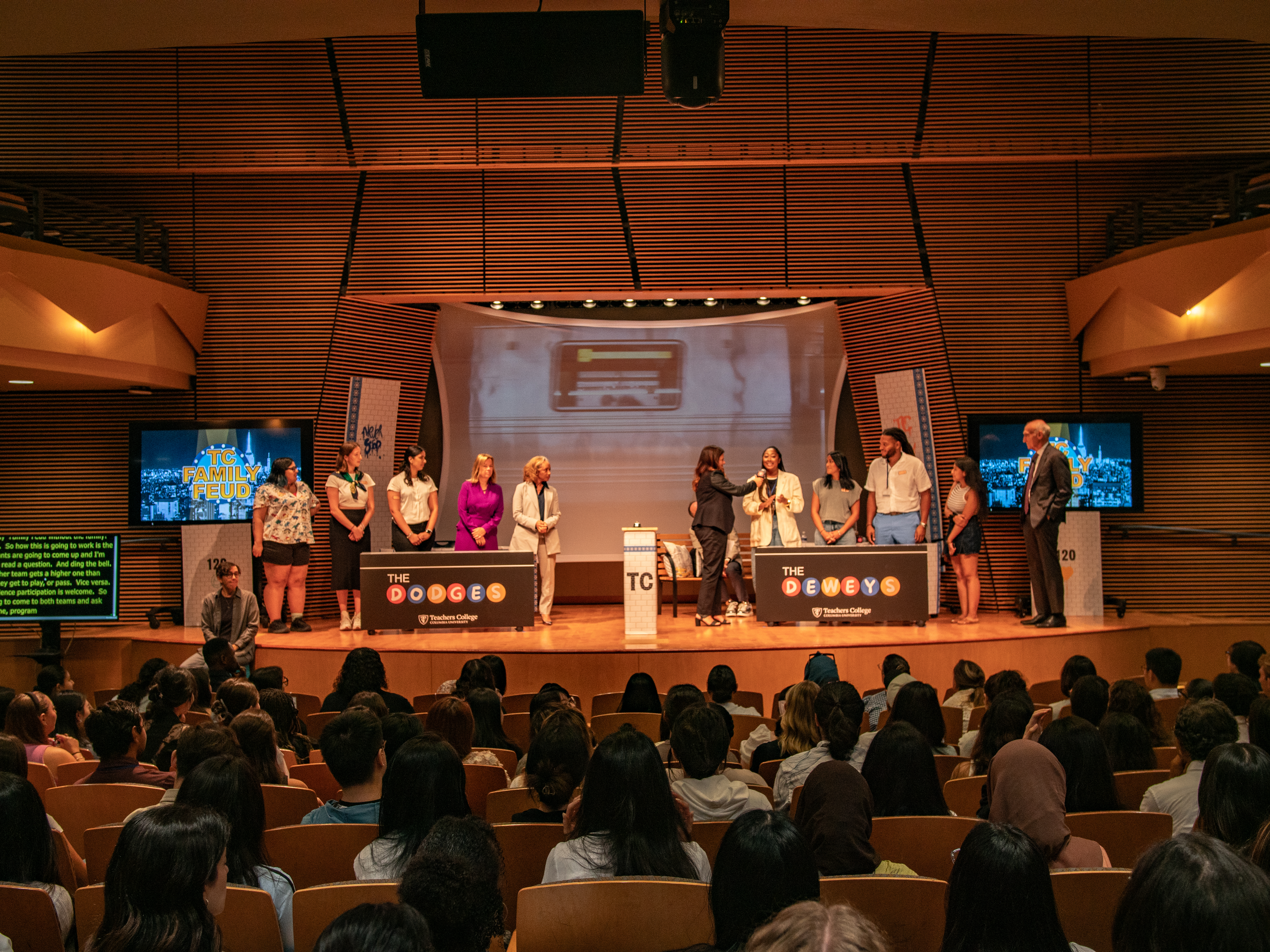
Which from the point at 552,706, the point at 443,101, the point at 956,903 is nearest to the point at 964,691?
the point at 552,706

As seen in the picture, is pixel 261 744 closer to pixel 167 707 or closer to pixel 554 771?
pixel 554 771

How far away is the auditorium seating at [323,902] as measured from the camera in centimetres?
215

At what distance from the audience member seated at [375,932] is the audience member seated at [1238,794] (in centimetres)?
201

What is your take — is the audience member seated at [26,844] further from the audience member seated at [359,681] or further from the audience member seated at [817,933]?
the audience member seated at [359,681]

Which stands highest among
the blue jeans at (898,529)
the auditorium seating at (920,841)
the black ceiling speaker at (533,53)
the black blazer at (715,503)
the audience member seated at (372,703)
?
the black ceiling speaker at (533,53)

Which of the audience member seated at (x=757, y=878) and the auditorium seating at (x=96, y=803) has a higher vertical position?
the audience member seated at (x=757, y=878)

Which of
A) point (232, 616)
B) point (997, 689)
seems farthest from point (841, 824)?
point (232, 616)

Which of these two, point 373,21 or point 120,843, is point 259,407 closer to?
point 373,21

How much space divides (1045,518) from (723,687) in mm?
4505

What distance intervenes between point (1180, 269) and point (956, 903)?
316 inches

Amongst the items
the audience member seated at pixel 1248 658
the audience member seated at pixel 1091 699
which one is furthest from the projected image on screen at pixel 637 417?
the audience member seated at pixel 1091 699

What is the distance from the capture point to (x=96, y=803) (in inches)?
131

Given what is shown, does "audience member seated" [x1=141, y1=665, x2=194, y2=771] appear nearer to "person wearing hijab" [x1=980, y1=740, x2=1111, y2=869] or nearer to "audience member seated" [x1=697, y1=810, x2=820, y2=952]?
"person wearing hijab" [x1=980, y1=740, x2=1111, y2=869]

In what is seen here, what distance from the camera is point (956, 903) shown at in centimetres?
174
